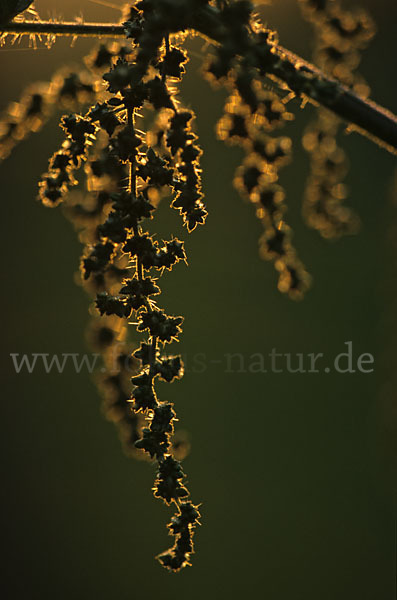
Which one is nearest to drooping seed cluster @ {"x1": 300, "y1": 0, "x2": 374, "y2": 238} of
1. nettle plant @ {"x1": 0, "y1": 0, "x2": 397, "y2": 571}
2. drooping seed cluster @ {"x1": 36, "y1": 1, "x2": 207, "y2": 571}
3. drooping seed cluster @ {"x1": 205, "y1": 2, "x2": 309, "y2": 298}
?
nettle plant @ {"x1": 0, "y1": 0, "x2": 397, "y2": 571}

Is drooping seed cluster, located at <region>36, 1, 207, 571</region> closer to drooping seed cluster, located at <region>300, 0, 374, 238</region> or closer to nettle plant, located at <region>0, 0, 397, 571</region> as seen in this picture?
nettle plant, located at <region>0, 0, 397, 571</region>

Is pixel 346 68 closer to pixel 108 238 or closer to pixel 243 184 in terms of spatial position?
pixel 243 184

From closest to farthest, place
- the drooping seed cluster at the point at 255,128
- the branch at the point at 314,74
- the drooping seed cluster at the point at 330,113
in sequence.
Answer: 1. the drooping seed cluster at the point at 255,128
2. the branch at the point at 314,74
3. the drooping seed cluster at the point at 330,113

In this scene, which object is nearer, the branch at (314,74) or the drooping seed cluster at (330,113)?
the branch at (314,74)

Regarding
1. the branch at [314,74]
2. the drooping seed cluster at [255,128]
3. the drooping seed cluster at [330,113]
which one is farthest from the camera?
the drooping seed cluster at [330,113]

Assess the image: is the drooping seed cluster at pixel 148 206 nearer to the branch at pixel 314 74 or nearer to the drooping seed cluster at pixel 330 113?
the branch at pixel 314 74

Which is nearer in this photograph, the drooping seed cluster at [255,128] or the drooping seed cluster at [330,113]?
the drooping seed cluster at [255,128]

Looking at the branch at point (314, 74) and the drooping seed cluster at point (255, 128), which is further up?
the branch at point (314, 74)

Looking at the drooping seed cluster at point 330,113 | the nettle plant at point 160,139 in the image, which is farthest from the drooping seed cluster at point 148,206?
the drooping seed cluster at point 330,113
